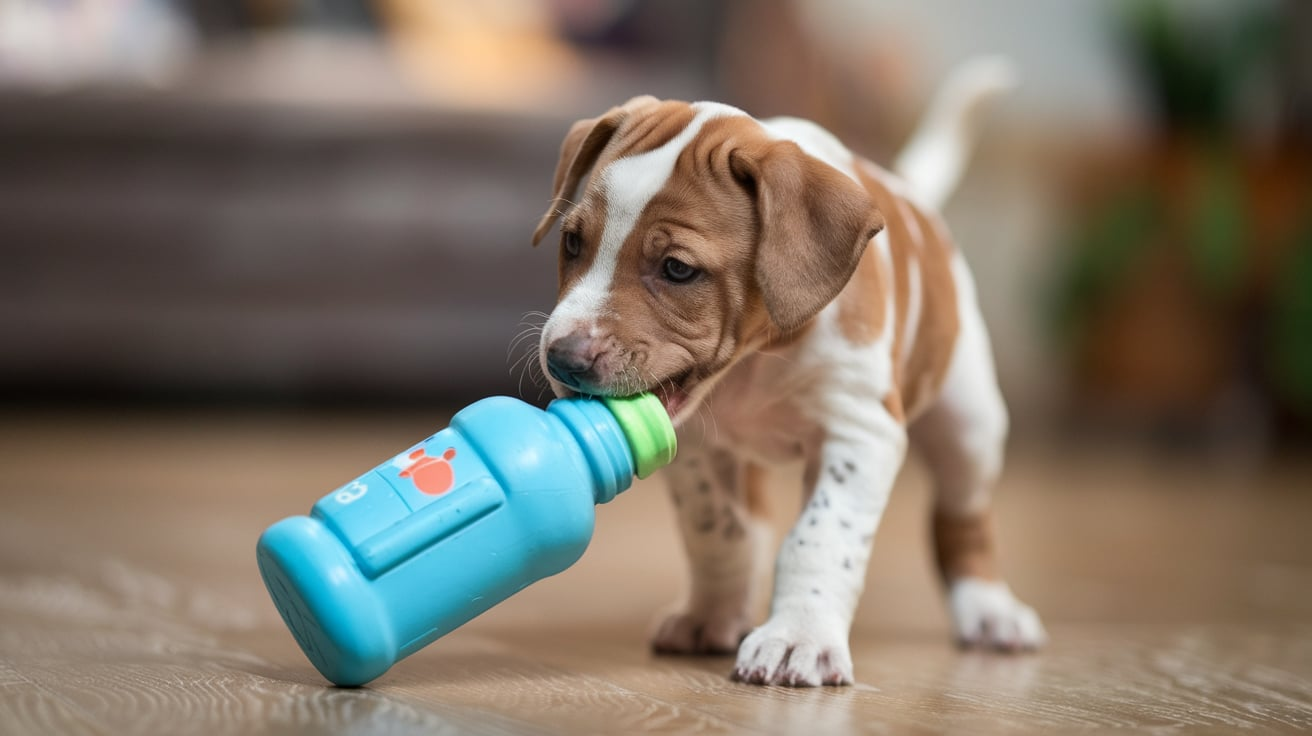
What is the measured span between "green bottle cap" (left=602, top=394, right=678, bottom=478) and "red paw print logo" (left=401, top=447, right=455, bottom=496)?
0.74 feet

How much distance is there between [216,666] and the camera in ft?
5.65

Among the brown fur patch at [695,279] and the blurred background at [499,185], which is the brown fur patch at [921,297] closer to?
the brown fur patch at [695,279]

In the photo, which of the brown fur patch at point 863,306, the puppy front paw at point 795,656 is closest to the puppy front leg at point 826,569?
the puppy front paw at point 795,656

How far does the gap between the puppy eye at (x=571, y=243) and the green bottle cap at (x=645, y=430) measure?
0.26 meters

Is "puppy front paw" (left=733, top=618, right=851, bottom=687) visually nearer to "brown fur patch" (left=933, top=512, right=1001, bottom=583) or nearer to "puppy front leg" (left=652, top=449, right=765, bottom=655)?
"puppy front leg" (left=652, top=449, right=765, bottom=655)

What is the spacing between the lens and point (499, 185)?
640 centimetres

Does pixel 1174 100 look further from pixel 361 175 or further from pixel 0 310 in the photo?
pixel 0 310

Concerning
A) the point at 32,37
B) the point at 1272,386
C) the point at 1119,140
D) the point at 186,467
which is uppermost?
the point at 1119,140

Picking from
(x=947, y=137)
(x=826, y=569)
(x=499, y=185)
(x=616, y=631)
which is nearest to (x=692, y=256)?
(x=826, y=569)

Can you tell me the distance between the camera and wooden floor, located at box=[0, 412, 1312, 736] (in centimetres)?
148

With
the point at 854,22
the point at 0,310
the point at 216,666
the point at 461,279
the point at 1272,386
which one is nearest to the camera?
the point at 216,666

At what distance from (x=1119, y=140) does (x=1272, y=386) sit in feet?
4.98

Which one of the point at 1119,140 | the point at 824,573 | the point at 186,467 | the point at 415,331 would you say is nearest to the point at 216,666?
the point at 824,573

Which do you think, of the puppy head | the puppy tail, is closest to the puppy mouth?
the puppy head
